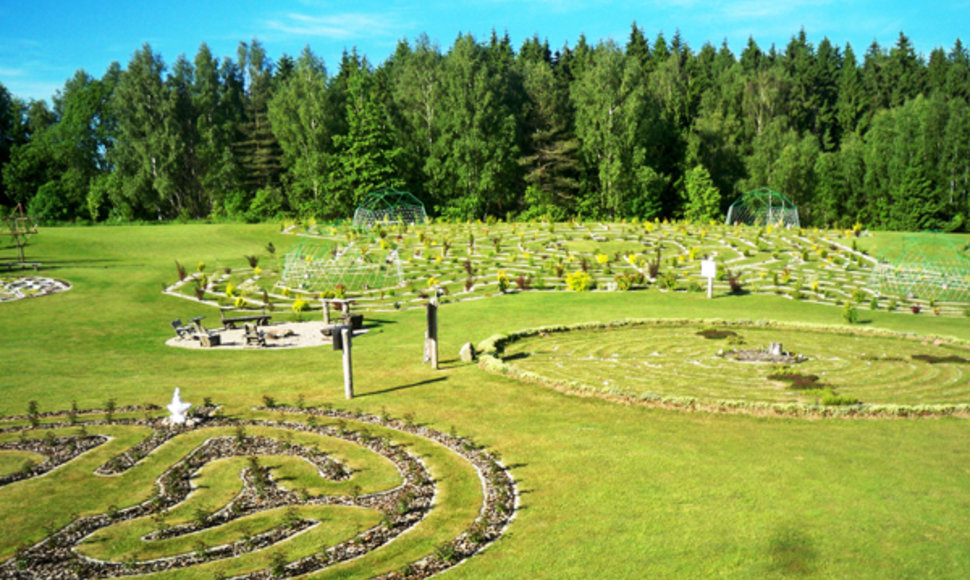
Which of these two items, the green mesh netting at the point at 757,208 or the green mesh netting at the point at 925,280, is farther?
the green mesh netting at the point at 757,208

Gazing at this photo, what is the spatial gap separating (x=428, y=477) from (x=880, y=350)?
56.2 ft

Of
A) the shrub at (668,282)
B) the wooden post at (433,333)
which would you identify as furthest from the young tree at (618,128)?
the wooden post at (433,333)

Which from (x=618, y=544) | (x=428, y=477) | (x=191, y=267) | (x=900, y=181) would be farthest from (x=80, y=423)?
(x=900, y=181)

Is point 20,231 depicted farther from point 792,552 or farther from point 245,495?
point 792,552

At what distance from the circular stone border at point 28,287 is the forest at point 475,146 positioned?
35.4 metres

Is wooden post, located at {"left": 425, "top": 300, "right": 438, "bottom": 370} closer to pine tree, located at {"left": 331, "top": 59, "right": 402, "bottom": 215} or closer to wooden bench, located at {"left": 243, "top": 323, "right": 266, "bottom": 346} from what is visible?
wooden bench, located at {"left": 243, "top": 323, "right": 266, "bottom": 346}

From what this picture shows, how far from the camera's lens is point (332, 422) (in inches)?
596

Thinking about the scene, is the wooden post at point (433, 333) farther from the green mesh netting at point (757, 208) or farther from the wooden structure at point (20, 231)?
the green mesh netting at point (757, 208)

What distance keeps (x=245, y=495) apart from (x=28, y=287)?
2954cm

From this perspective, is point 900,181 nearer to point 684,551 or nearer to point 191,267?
point 191,267

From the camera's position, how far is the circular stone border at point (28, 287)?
105 ft

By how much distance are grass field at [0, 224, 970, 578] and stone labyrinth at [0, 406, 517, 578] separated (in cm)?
10

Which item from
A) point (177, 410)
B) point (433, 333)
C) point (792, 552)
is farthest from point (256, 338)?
point (792, 552)

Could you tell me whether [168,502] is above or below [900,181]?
below
